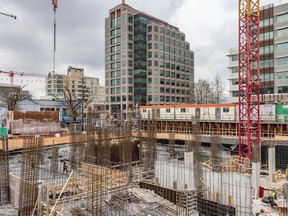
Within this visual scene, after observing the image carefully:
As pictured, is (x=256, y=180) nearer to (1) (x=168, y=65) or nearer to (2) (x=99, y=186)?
(2) (x=99, y=186)

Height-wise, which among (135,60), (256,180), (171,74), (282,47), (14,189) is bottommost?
(256,180)

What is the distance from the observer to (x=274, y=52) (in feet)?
131

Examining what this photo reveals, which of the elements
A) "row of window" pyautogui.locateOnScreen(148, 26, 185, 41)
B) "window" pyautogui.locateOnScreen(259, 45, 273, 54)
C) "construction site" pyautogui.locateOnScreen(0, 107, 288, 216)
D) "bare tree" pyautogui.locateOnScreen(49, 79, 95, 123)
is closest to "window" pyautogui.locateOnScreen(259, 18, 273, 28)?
"window" pyautogui.locateOnScreen(259, 45, 273, 54)

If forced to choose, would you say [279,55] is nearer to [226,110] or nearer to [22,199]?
[226,110]

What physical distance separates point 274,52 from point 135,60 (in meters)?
29.8

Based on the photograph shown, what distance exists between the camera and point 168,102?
62.4 meters

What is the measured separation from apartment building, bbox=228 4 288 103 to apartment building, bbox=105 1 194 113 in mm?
24896

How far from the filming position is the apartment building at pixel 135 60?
58.8 metres

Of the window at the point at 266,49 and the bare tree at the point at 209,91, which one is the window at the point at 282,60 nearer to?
the window at the point at 266,49

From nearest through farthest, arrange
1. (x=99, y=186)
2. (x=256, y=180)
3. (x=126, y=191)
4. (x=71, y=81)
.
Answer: (x=99, y=186) → (x=126, y=191) → (x=256, y=180) → (x=71, y=81)

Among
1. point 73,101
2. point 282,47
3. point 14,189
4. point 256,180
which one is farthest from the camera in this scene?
point 73,101

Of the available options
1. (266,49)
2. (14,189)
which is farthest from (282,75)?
(14,189)

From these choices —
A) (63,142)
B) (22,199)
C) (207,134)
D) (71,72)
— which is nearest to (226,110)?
(207,134)

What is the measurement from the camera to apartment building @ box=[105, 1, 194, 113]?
58.8m
